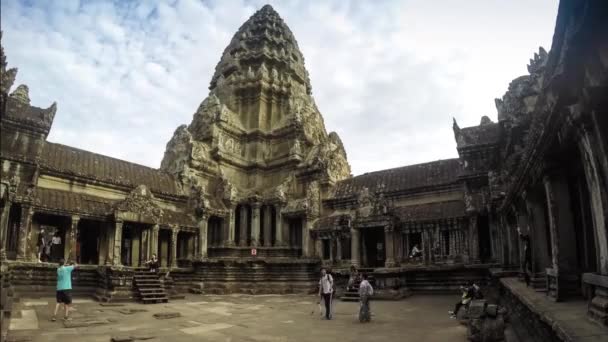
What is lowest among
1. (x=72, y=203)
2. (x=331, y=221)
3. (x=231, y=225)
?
(x=231, y=225)

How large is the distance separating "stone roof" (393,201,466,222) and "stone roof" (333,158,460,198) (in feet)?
4.73

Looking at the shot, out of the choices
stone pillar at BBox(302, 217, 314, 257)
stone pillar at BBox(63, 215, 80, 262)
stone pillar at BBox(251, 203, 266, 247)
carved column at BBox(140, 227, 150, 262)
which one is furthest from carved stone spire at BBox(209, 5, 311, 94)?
A: stone pillar at BBox(63, 215, 80, 262)

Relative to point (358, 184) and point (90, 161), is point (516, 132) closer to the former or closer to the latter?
point (358, 184)

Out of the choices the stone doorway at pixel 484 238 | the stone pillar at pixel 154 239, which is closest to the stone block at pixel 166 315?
the stone pillar at pixel 154 239

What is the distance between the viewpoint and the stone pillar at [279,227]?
1035 inches

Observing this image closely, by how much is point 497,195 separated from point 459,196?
5.99 m

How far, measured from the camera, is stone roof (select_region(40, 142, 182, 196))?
2142cm

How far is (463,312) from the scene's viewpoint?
1154 centimetres

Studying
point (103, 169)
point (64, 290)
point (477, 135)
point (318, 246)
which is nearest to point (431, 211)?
point (477, 135)

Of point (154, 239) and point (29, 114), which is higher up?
point (29, 114)

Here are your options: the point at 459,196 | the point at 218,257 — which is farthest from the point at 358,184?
the point at 218,257

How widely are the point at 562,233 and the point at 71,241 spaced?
19545 mm

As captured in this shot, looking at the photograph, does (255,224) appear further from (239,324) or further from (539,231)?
(539,231)

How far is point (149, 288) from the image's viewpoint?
57.5 feet
